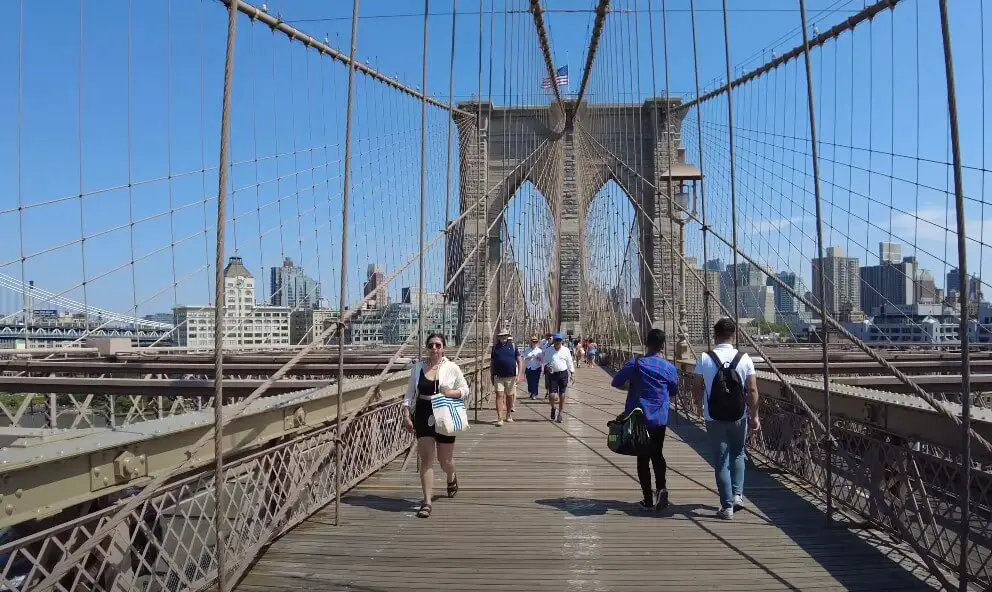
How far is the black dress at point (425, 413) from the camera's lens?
4109mm

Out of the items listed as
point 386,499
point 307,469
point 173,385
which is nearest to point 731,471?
point 386,499

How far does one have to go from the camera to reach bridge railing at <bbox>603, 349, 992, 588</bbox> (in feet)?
9.84

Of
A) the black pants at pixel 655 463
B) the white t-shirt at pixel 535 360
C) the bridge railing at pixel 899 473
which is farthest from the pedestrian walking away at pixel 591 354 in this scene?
the black pants at pixel 655 463

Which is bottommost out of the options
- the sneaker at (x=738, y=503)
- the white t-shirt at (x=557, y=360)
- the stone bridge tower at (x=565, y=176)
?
the sneaker at (x=738, y=503)

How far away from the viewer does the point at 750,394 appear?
400 centimetres

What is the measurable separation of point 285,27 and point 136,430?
448 inches

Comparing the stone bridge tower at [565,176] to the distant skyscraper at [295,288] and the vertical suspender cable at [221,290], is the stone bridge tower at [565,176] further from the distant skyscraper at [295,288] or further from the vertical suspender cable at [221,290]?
the vertical suspender cable at [221,290]

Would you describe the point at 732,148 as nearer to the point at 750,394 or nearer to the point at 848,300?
the point at 750,394

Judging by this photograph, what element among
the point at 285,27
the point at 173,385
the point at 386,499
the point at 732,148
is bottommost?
the point at 386,499

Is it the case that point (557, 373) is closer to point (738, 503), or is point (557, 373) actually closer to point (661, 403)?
point (661, 403)

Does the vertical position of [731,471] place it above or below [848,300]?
below

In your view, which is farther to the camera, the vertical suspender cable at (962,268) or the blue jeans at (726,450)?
the blue jeans at (726,450)

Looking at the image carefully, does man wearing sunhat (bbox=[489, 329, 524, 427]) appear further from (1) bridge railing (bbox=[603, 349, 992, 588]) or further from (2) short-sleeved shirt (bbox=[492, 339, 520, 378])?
(1) bridge railing (bbox=[603, 349, 992, 588])

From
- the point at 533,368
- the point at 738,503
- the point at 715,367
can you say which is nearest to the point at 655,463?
the point at 738,503
